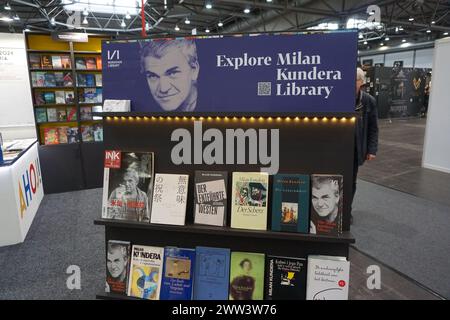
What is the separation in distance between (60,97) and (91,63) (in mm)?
762

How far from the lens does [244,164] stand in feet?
5.46

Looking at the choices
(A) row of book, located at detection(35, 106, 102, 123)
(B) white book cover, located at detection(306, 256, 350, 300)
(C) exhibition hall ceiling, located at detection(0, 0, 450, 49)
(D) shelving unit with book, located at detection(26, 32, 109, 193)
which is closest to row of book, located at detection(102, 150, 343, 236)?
(B) white book cover, located at detection(306, 256, 350, 300)

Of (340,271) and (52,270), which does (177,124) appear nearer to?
(340,271)

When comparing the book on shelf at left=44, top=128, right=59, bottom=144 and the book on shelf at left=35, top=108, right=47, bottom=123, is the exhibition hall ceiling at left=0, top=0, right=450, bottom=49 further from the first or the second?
the book on shelf at left=44, top=128, right=59, bottom=144

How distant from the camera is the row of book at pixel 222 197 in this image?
5.08 feet

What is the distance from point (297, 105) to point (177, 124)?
2.07 ft

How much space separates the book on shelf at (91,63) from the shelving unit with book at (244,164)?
4104mm

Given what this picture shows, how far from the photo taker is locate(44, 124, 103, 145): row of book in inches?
203

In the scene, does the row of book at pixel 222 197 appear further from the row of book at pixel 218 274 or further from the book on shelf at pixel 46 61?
the book on shelf at pixel 46 61

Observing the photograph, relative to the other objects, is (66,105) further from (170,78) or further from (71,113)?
(170,78)

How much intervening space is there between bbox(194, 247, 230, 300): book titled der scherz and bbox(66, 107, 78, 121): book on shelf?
455cm

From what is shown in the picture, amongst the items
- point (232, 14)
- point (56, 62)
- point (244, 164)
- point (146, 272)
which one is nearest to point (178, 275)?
point (146, 272)

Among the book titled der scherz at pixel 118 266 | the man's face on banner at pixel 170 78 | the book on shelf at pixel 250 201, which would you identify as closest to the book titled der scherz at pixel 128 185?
the book titled der scherz at pixel 118 266
